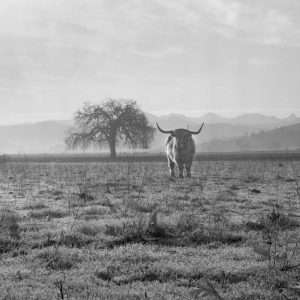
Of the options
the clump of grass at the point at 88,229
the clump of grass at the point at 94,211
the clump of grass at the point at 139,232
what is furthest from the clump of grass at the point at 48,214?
the clump of grass at the point at 139,232


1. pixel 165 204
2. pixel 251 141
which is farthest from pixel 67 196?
pixel 251 141

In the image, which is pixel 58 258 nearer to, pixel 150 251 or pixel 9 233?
pixel 150 251

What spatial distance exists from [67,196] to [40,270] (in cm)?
652

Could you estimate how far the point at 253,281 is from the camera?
4195mm

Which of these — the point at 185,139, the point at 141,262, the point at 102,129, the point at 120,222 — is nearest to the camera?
the point at 141,262

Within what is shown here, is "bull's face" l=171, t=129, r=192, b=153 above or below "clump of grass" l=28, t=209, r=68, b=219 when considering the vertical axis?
above

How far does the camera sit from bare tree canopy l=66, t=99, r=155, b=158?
152 feet

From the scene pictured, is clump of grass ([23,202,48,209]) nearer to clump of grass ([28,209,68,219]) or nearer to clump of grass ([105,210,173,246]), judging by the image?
clump of grass ([28,209,68,219])

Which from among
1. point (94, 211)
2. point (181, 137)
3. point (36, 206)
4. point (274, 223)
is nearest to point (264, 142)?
point (181, 137)

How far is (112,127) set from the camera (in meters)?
46.5

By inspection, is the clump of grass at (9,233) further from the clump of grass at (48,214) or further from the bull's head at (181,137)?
the bull's head at (181,137)

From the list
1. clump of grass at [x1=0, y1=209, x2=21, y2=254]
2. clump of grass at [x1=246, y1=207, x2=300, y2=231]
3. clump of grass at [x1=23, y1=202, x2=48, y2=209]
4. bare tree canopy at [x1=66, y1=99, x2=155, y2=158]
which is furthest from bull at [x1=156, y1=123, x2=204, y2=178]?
bare tree canopy at [x1=66, y1=99, x2=155, y2=158]

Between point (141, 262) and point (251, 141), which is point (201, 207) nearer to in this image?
point (141, 262)

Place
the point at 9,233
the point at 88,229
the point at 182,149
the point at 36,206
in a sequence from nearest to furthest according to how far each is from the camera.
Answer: the point at 9,233
the point at 88,229
the point at 36,206
the point at 182,149
